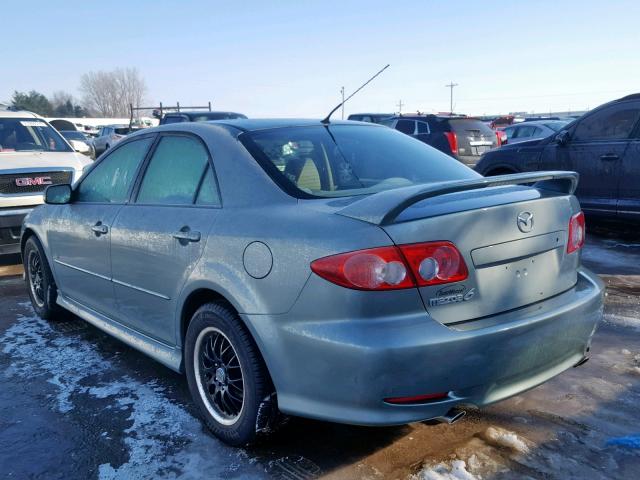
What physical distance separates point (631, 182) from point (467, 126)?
6519 millimetres

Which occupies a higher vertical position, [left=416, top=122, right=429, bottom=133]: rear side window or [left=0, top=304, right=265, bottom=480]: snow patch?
[left=416, top=122, right=429, bottom=133]: rear side window

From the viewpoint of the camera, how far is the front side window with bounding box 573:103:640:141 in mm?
7371

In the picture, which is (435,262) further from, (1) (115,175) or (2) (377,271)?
(1) (115,175)

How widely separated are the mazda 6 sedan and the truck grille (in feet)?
13.7

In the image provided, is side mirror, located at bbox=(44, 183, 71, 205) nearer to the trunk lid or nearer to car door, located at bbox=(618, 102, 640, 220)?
the trunk lid

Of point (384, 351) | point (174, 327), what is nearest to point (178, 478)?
point (174, 327)

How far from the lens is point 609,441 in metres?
2.88

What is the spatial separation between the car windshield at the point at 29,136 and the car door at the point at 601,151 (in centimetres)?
695

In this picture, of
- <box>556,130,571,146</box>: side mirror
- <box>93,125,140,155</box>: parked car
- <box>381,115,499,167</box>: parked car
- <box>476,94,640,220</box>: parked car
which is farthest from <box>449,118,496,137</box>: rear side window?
<box>93,125,140,155</box>: parked car

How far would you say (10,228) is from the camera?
700 cm

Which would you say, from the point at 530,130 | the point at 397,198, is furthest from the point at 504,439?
the point at 530,130

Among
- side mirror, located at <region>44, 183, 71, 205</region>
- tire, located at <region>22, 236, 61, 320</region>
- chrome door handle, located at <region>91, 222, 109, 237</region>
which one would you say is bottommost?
tire, located at <region>22, 236, 61, 320</region>

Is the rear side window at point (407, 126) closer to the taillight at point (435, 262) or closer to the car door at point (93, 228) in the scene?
the car door at point (93, 228)

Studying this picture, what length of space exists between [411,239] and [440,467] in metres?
1.07
